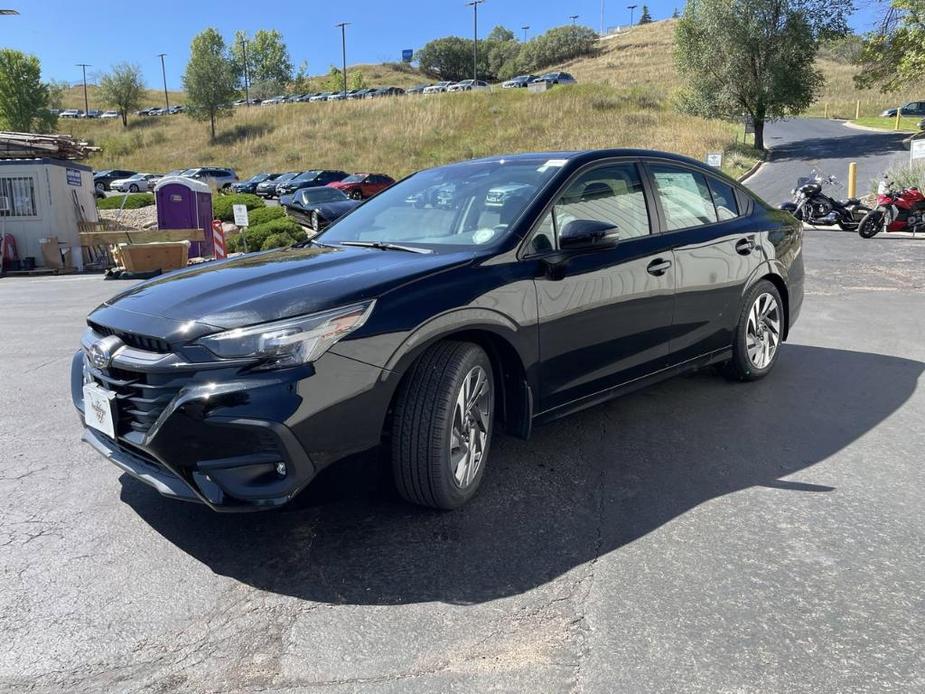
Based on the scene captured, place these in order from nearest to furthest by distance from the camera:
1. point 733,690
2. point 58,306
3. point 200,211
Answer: point 733,690 → point 58,306 → point 200,211

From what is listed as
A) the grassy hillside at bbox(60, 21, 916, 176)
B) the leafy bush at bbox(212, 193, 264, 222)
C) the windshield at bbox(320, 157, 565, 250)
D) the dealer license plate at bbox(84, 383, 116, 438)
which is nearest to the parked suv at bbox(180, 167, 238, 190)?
the grassy hillside at bbox(60, 21, 916, 176)

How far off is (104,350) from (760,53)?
37.3 m

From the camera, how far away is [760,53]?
34.0 m

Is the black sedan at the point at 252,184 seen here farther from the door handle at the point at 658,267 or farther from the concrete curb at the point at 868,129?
the door handle at the point at 658,267

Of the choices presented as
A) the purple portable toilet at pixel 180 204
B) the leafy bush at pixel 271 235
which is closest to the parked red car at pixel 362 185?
the purple portable toilet at pixel 180 204

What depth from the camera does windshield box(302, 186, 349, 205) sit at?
23.0m

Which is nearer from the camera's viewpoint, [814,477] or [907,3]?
[814,477]

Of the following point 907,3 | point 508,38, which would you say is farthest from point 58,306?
point 508,38

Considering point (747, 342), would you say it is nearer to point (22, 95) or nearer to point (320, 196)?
point (320, 196)

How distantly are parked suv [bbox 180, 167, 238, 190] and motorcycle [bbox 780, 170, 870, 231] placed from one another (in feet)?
105

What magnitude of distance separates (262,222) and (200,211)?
1.48 m

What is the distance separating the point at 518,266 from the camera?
134 inches

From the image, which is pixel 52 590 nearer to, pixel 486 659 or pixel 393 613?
pixel 393 613

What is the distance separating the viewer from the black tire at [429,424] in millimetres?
2959
